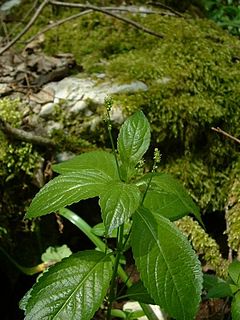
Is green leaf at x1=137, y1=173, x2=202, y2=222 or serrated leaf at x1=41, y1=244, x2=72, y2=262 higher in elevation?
green leaf at x1=137, y1=173, x2=202, y2=222

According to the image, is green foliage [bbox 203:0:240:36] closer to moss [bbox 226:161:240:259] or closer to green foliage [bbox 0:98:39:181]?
moss [bbox 226:161:240:259]

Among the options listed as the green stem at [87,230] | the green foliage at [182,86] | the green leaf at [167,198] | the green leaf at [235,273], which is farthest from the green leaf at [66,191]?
the green foliage at [182,86]

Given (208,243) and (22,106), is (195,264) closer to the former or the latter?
(208,243)

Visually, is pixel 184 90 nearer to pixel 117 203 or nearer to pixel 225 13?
pixel 117 203

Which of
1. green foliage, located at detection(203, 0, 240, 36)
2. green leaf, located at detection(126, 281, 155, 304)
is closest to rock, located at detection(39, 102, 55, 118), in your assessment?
green leaf, located at detection(126, 281, 155, 304)

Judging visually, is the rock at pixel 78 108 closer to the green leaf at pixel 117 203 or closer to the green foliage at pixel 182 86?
the green foliage at pixel 182 86

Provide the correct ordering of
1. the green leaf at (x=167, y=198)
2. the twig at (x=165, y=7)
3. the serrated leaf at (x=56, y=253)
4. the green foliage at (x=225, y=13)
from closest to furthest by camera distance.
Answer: the green leaf at (x=167, y=198), the serrated leaf at (x=56, y=253), the twig at (x=165, y=7), the green foliage at (x=225, y=13)

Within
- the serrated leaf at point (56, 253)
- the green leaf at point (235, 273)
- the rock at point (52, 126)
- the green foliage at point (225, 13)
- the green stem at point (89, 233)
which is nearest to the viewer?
the green leaf at point (235, 273)
